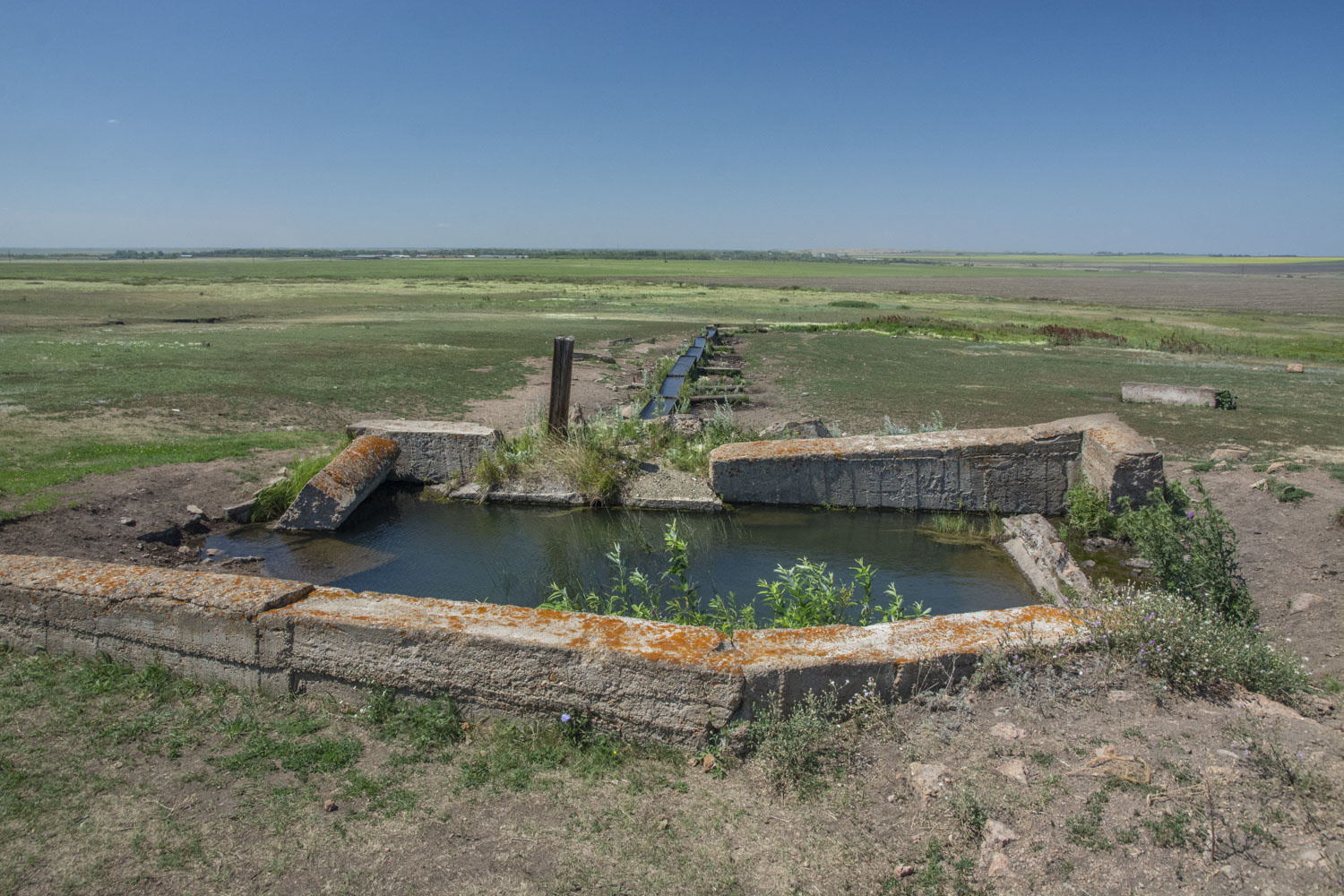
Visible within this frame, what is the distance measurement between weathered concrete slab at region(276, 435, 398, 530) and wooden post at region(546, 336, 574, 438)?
2.31 meters

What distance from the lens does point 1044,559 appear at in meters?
7.26

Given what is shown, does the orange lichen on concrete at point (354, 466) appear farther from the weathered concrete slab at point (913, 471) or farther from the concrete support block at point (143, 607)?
the weathered concrete slab at point (913, 471)

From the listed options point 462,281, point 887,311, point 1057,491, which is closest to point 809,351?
point 1057,491

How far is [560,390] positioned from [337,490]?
3221 millimetres

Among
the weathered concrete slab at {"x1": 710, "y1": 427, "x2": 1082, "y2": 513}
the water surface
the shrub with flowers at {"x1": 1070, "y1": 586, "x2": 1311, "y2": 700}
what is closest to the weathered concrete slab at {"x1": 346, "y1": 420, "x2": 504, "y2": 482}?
the water surface

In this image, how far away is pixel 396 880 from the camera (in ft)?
9.60

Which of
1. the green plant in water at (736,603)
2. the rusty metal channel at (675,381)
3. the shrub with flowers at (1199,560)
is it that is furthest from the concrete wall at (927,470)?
the rusty metal channel at (675,381)

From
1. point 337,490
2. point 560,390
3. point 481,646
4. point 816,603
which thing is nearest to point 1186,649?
point 816,603

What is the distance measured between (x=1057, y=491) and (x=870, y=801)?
7.28 m

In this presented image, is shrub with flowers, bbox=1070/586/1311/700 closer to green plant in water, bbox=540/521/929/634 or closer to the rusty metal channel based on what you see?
green plant in water, bbox=540/521/929/634

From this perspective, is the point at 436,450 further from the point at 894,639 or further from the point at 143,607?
the point at 894,639

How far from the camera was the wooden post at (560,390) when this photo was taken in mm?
10656

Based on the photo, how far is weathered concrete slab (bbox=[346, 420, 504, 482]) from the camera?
1026 centimetres

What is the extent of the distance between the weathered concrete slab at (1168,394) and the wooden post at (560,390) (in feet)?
39.9
